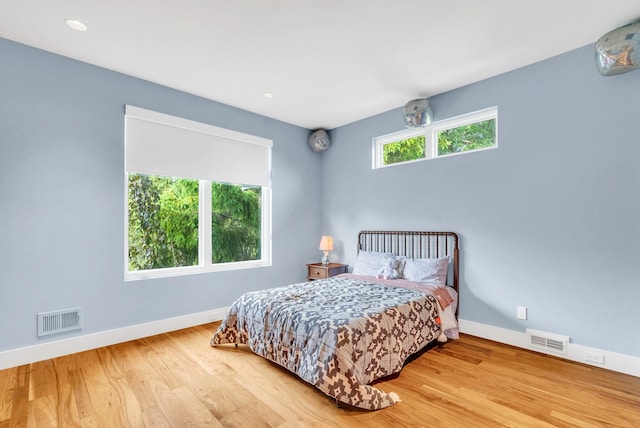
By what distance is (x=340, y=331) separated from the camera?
2.11m

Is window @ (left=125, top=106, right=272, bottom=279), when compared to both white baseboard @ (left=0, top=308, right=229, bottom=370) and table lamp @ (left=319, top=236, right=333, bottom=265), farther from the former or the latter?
table lamp @ (left=319, top=236, right=333, bottom=265)

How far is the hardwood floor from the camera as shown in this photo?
1905 millimetres

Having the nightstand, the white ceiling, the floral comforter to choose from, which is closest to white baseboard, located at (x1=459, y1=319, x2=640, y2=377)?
the floral comforter

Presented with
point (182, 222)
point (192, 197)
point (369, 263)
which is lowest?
point (369, 263)

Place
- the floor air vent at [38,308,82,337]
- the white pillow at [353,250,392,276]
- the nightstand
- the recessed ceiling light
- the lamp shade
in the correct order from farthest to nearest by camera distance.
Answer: the lamp shade → the nightstand → the white pillow at [353,250,392,276] → the floor air vent at [38,308,82,337] → the recessed ceiling light

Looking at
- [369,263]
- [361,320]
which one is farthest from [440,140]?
[361,320]

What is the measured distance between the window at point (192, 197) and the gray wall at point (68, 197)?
15 cm

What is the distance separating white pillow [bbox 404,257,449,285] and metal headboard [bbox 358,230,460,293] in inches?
6.7

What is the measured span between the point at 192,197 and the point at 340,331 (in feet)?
8.61

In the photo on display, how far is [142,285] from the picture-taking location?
3.30m

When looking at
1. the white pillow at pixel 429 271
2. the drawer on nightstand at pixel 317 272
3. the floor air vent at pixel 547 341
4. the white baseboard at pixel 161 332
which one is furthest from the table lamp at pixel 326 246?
the floor air vent at pixel 547 341

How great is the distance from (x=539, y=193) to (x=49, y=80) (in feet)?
15.4

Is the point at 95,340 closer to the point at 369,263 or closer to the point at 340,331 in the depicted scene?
the point at 340,331

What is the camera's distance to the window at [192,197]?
11.0 ft
